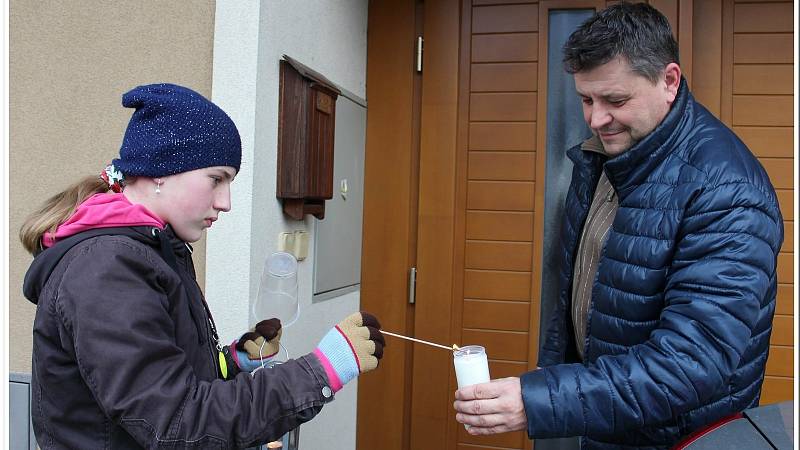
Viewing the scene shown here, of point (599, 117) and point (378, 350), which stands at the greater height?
point (599, 117)

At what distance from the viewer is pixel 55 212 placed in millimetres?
1410

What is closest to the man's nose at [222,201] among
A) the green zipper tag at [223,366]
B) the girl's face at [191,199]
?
the girl's face at [191,199]

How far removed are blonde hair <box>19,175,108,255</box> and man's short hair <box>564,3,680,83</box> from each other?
1219 millimetres

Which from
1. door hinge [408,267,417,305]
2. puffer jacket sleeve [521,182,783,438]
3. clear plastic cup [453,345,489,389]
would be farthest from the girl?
door hinge [408,267,417,305]

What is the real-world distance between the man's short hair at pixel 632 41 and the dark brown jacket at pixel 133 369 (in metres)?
1.04

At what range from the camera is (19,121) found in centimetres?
267

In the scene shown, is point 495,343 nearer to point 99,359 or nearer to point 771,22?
point 771,22

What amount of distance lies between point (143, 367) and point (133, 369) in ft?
0.06

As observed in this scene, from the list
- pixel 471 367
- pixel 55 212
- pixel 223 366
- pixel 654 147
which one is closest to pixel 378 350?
pixel 471 367

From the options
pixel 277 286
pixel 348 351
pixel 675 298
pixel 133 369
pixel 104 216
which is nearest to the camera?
pixel 133 369

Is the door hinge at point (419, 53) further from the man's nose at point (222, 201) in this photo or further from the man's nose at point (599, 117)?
the man's nose at point (222, 201)

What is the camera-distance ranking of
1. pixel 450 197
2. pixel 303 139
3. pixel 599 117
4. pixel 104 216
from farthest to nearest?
1. pixel 450 197
2. pixel 303 139
3. pixel 599 117
4. pixel 104 216

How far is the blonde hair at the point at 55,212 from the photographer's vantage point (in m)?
1.39

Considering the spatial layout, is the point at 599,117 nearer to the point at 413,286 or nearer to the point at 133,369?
the point at 133,369
